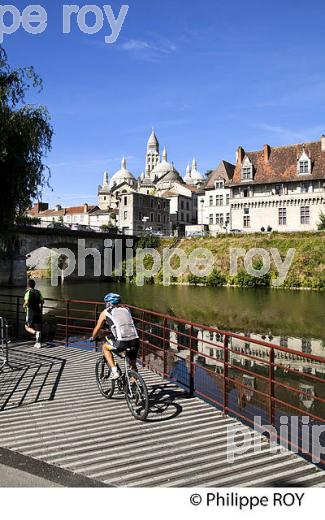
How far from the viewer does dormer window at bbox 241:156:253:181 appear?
6744 centimetres

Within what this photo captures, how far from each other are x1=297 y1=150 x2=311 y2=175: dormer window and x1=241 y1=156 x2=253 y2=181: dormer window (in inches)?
277

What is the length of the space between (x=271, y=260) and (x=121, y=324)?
47.7 metres

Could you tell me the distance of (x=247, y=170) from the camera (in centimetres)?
6800

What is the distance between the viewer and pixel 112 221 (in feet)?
337

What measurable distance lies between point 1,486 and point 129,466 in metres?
1.54

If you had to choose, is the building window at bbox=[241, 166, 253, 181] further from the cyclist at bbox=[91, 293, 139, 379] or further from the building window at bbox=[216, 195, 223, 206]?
the cyclist at bbox=[91, 293, 139, 379]

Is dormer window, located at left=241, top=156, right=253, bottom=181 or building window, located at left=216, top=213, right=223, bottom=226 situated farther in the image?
building window, located at left=216, top=213, right=223, bottom=226

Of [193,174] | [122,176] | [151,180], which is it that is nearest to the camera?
[151,180]

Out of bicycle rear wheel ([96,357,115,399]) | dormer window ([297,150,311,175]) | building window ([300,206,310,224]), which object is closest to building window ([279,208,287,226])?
building window ([300,206,310,224])

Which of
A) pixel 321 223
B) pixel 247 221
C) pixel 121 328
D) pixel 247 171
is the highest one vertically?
pixel 247 171

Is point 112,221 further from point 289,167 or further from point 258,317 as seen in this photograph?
point 258,317

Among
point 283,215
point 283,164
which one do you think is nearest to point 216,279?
point 283,215

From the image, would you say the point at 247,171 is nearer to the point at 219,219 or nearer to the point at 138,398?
the point at 219,219
